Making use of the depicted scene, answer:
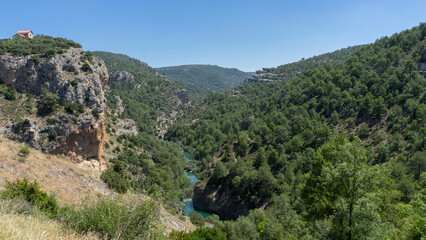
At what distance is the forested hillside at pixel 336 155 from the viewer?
1208 centimetres

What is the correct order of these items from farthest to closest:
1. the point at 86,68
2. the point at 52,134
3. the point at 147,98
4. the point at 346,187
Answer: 1. the point at 147,98
2. the point at 86,68
3. the point at 52,134
4. the point at 346,187

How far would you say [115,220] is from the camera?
8.62 metres

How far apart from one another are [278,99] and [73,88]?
76058 mm

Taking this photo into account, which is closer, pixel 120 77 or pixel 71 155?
pixel 71 155

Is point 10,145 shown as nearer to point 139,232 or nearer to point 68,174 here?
point 68,174

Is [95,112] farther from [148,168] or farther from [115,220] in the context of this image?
[115,220]

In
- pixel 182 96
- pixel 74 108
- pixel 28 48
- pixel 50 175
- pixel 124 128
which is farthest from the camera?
pixel 182 96

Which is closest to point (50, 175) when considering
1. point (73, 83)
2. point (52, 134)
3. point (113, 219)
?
point (113, 219)

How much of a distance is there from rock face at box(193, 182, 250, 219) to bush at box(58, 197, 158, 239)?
44650 mm

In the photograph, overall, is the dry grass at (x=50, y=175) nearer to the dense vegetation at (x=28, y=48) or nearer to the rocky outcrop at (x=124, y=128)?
the dense vegetation at (x=28, y=48)

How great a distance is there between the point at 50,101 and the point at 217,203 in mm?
41460

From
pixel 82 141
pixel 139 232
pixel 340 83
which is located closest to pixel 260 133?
pixel 340 83

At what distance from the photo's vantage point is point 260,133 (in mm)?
71625

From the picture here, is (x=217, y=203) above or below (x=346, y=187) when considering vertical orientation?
below
